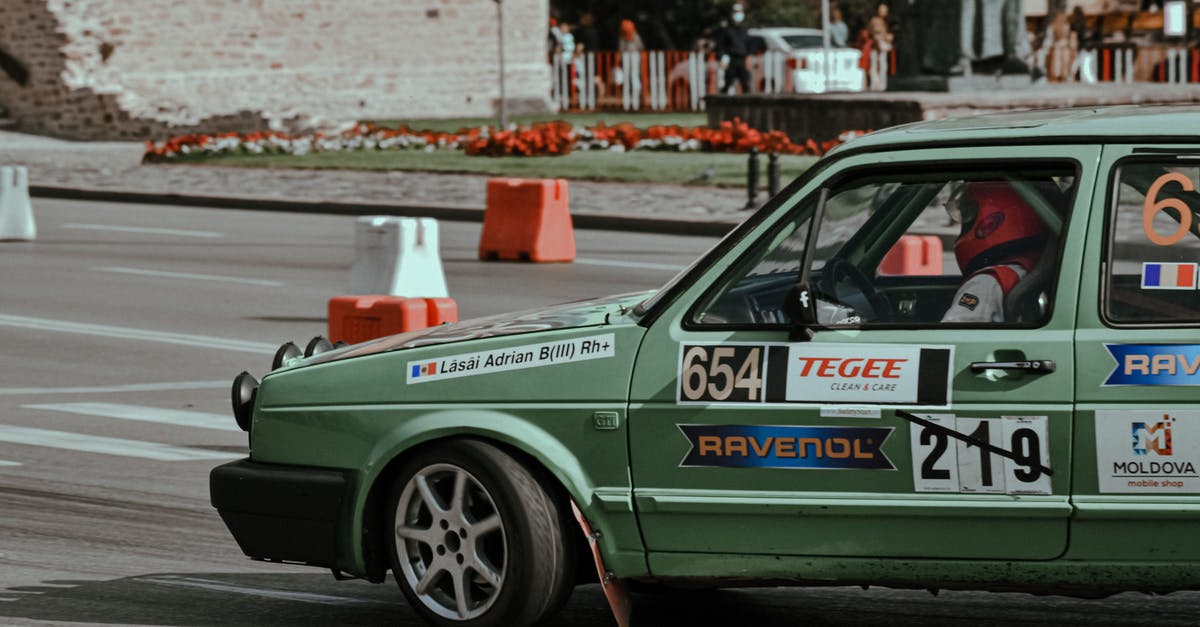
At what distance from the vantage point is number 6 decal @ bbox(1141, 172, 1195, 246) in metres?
5.45

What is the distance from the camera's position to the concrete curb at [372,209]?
2158 centimetres

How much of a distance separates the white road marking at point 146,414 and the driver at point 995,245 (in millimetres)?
5288

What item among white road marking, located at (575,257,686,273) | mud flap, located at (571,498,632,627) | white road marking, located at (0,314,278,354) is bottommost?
white road marking, located at (575,257,686,273)

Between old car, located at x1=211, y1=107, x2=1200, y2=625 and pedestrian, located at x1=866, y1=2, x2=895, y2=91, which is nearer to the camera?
old car, located at x1=211, y1=107, x2=1200, y2=625

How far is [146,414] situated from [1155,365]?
641 centimetres

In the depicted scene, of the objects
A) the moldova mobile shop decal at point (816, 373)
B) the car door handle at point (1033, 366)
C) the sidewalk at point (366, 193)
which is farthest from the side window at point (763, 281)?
the sidewalk at point (366, 193)

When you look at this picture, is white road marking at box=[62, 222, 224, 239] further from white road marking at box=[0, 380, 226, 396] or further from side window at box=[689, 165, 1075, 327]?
side window at box=[689, 165, 1075, 327]

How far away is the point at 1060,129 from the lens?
5.57m

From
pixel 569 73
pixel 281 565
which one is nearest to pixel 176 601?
pixel 281 565

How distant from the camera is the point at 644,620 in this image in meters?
6.34

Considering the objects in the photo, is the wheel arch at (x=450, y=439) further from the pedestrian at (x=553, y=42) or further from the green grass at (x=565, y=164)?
the pedestrian at (x=553, y=42)

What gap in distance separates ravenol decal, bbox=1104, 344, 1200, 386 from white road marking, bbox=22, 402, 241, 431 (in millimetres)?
5752

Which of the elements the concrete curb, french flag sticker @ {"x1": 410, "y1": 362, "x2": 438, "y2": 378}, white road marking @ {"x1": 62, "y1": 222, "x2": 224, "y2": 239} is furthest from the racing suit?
white road marking @ {"x1": 62, "y1": 222, "x2": 224, "y2": 239}

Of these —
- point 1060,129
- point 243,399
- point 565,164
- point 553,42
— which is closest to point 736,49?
point 553,42
